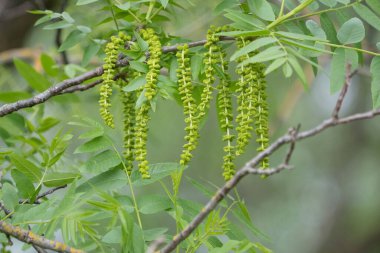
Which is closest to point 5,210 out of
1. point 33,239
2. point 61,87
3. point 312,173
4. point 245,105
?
point 33,239

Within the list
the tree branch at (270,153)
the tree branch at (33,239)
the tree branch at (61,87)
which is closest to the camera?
the tree branch at (270,153)

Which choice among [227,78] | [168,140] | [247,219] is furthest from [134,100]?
[168,140]

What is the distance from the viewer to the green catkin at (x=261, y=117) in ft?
3.91

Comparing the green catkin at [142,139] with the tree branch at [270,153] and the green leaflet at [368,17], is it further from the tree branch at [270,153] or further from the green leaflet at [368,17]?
the green leaflet at [368,17]

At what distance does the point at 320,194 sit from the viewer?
5203 mm

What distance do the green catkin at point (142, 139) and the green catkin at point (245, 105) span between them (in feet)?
0.55

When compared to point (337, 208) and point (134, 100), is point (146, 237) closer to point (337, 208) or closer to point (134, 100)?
point (134, 100)

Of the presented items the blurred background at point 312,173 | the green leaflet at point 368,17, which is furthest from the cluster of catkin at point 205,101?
the blurred background at point 312,173

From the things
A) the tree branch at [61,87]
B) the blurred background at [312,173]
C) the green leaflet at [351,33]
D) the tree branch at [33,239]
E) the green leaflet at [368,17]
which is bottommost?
the blurred background at [312,173]

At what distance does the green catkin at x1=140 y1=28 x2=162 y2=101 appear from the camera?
4.11 ft

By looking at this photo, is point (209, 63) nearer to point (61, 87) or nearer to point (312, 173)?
point (61, 87)

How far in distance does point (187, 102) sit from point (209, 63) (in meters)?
0.10

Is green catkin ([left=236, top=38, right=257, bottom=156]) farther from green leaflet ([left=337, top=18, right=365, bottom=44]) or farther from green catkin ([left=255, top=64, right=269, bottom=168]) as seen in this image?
green leaflet ([left=337, top=18, right=365, bottom=44])

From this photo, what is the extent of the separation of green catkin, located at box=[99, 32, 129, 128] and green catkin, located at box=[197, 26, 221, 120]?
172mm
